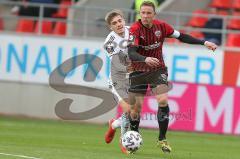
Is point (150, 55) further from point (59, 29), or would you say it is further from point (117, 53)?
point (59, 29)

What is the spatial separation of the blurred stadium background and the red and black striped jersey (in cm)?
523

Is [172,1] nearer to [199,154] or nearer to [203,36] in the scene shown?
[203,36]

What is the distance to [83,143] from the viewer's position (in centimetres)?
1697

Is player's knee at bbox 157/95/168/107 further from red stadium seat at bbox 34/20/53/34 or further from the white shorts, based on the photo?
red stadium seat at bbox 34/20/53/34

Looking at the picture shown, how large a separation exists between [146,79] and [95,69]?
9.19 m

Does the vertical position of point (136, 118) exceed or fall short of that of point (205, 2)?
it falls short

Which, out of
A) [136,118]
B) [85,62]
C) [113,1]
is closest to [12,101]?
[85,62]

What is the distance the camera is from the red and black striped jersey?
1473cm

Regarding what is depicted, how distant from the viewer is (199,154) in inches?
616

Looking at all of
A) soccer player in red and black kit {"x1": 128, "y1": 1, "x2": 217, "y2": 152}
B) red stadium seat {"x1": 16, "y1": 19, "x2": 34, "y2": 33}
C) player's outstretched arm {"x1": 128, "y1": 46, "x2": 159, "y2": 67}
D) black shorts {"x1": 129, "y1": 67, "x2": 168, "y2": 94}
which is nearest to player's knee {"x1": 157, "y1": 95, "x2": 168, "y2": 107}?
soccer player in red and black kit {"x1": 128, "y1": 1, "x2": 217, "y2": 152}

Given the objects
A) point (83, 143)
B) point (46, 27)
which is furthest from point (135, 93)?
point (46, 27)

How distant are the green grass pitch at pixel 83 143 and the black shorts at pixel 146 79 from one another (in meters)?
1.12

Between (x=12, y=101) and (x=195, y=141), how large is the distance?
264 inches

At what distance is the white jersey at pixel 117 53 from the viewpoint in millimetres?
15469
